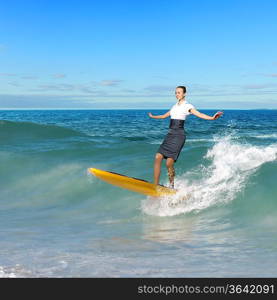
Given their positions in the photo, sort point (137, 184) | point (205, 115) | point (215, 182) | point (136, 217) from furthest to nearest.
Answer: point (215, 182)
point (136, 217)
point (137, 184)
point (205, 115)

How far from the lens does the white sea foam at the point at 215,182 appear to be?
390 inches

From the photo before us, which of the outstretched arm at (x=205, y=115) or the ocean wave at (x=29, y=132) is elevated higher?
the outstretched arm at (x=205, y=115)

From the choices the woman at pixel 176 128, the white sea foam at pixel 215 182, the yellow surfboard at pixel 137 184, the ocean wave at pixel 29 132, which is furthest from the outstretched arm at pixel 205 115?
the ocean wave at pixel 29 132

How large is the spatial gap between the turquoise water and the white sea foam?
0.02 m

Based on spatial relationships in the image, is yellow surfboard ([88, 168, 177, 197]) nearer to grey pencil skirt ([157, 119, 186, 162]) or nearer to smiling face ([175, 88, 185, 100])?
grey pencil skirt ([157, 119, 186, 162])

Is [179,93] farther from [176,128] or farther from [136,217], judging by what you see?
[136,217]

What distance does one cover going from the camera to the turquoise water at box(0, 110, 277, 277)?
615cm

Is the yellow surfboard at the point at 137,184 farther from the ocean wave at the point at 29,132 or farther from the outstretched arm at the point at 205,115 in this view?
the ocean wave at the point at 29,132

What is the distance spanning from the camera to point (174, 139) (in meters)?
8.93

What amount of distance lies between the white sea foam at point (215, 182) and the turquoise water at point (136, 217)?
0.08 feet

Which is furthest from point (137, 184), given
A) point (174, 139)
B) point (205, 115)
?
point (205, 115)

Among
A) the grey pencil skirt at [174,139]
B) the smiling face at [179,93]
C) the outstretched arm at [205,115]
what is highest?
the smiling face at [179,93]

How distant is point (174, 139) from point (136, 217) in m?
1.95
